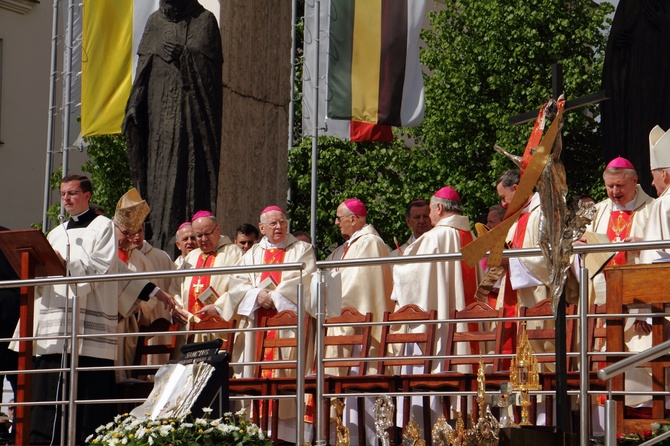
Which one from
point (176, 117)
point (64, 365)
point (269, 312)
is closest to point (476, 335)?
point (269, 312)

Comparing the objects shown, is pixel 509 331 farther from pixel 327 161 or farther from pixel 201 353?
pixel 327 161

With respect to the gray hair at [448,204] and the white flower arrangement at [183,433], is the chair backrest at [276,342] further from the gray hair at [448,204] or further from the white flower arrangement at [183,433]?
the white flower arrangement at [183,433]

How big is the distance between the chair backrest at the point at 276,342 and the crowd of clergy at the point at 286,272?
188mm

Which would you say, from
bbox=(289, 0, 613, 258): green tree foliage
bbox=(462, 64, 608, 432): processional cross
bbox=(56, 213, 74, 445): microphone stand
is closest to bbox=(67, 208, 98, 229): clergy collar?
bbox=(56, 213, 74, 445): microphone stand

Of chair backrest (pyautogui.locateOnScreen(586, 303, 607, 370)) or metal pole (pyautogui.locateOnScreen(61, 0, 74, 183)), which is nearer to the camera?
chair backrest (pyautogui.locateOnScreen(586, 303, 607, 370))

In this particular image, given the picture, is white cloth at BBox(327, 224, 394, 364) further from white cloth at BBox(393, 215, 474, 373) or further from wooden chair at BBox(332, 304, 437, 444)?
wooden chair at BBox(332, 304, 437, 444)

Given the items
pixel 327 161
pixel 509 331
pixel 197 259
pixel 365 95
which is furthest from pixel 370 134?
pixel 327 161

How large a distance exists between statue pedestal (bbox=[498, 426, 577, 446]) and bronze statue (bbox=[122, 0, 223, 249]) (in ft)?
24.6

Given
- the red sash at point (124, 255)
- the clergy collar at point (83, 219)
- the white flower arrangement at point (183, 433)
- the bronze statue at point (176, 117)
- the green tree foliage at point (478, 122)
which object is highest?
the green tree foliage at point (478, 122)

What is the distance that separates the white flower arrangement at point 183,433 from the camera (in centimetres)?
753

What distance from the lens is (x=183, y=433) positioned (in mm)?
7613

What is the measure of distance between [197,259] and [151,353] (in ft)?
5.19

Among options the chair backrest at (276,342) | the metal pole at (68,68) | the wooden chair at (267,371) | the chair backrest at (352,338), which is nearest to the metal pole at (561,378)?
the wooden chair at (267,371)

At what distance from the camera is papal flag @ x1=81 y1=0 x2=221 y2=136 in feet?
45.6
